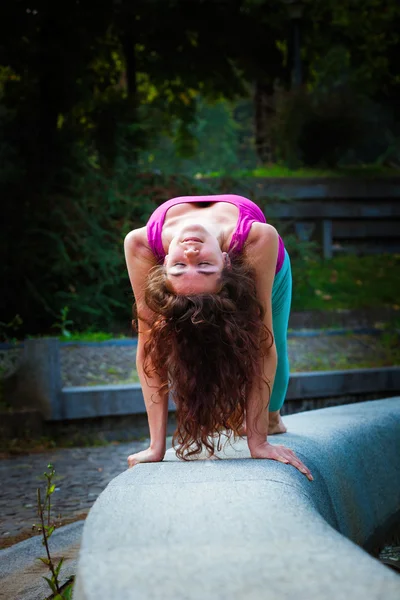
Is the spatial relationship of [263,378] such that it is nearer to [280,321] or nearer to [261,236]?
[261,236]

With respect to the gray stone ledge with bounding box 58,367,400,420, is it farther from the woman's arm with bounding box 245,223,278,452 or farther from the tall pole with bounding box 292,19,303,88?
the tall pole with bounding box 292,19,303,88

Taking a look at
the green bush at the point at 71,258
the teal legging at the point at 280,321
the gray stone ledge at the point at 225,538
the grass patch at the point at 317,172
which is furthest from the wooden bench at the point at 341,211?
the gray stone ledge at the point at 225,538

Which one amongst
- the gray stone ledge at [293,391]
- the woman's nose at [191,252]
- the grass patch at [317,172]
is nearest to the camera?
the woman's nose at [191,252]

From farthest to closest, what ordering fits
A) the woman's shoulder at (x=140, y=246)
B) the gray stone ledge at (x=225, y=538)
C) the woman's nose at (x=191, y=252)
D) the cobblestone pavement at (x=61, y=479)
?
the cobblestone pavement at (x=61, y=479)
the woman's shoulder at (x=140, y=246)
the woman's nose at (x=191, y=252)
the gray stone ledge at (x=225, y=538)

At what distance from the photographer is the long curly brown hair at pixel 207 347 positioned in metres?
2.88

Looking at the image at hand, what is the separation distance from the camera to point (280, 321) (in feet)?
12.7

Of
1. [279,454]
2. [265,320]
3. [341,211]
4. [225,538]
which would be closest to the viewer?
[225,538]

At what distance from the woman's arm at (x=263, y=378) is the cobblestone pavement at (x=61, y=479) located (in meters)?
1.59

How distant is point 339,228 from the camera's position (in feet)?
46.5

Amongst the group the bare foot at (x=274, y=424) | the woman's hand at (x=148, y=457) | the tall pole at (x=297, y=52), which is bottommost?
the bare foot at (x=274, y=424)

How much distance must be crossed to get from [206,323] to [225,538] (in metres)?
0.96

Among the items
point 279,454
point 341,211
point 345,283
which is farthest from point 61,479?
point 341,211

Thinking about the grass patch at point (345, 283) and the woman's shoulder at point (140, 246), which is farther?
the grass patch at point (345, 283)

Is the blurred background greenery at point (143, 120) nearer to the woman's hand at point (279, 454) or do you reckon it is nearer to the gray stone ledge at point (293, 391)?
the gray stone ledge at point (293, 391)
